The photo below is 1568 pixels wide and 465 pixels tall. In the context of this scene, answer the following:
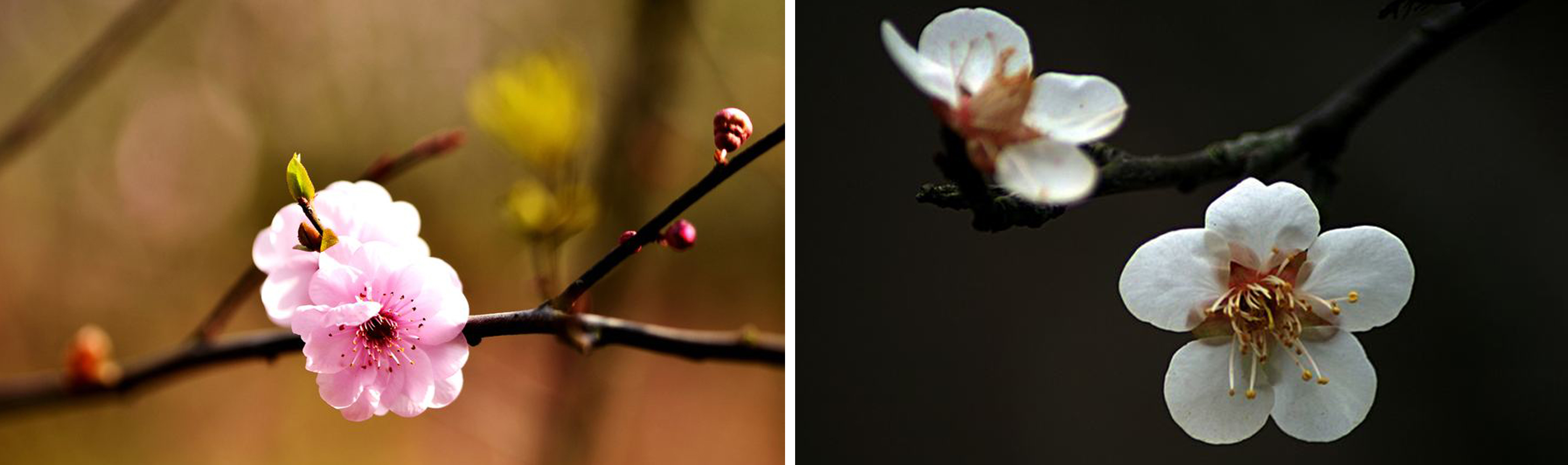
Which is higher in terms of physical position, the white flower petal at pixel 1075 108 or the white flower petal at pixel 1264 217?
the white flower petal at pixel 1075 108

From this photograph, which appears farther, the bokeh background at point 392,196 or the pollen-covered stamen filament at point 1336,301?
the bokeh background at point 392,196

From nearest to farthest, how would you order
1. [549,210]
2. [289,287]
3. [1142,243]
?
[289,287], [549,210], [1142,243]

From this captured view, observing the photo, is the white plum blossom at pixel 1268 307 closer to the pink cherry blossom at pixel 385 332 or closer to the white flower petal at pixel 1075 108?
the white flower petal at pixel 1075 108

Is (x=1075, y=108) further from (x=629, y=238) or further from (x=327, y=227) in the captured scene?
(x=327, y=227)

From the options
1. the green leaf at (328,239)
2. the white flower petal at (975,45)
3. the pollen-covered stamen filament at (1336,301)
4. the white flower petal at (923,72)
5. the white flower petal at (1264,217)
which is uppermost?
the white flower petal at (975,45)

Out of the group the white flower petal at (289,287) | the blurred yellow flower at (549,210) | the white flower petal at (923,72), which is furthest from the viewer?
the blurred yellow flower at (549,210)

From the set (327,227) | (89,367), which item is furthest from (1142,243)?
(89,367)

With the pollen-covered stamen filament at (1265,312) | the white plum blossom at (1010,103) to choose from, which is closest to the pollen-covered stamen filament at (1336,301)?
the pollen-covered stamen filament at (1265,312)
